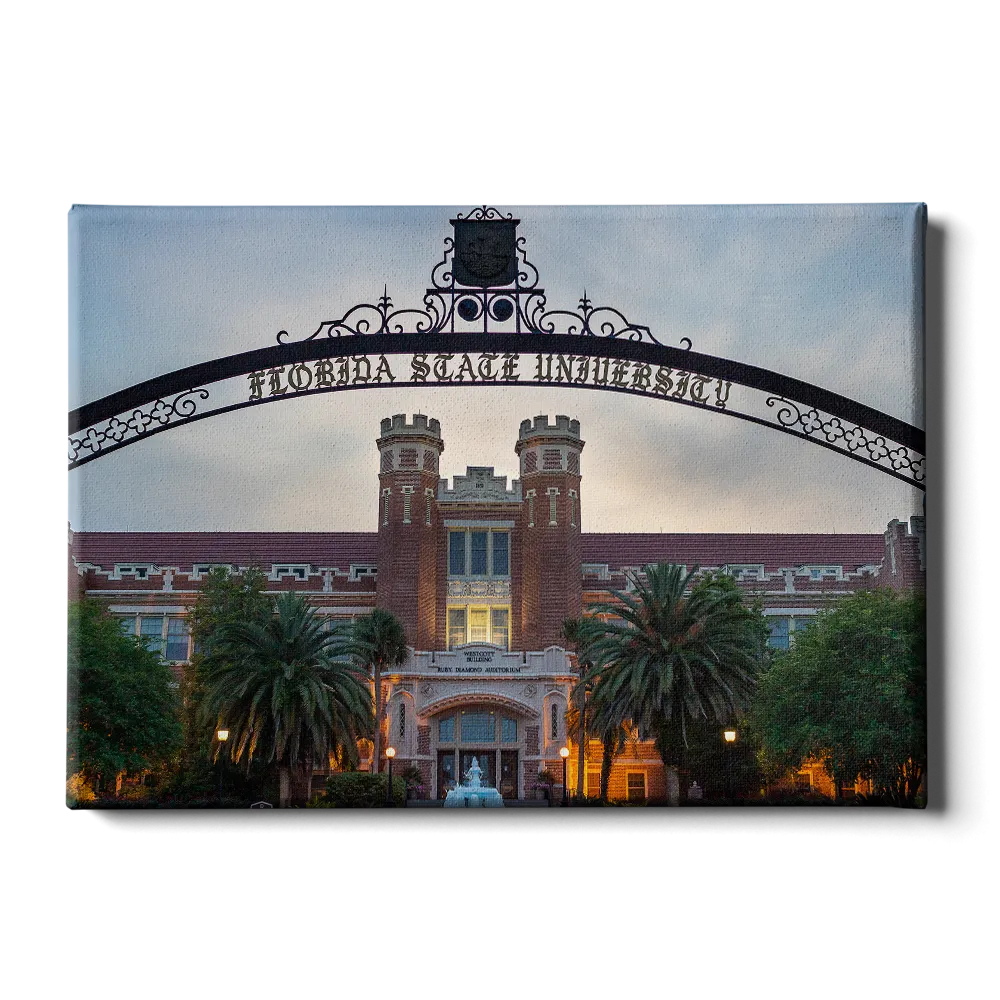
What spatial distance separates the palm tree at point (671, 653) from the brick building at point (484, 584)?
58 cm

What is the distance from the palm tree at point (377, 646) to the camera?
65.6 feet

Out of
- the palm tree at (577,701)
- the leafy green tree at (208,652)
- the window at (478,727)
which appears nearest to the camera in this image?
the leafy green tree at (208,652)

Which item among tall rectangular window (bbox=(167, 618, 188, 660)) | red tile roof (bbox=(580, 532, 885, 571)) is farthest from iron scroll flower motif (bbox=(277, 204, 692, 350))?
tall rectangular window (bbox=(167, 618, 188, 660))

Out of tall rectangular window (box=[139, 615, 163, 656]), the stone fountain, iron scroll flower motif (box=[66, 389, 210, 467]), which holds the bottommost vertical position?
the stone fountain

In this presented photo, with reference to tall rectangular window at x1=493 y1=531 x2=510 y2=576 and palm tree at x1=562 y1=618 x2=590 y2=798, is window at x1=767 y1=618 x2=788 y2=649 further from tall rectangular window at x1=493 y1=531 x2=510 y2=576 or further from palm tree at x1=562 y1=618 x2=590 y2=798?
tall rectangular window at x1=493 y1=531 x2=510 y2=576

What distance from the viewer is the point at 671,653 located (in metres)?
21.4

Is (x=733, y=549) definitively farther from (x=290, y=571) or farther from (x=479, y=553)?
(x=479, y=553)

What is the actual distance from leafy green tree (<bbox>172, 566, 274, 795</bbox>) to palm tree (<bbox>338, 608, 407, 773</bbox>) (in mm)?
1615

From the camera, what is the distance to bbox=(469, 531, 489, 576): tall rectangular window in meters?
25.5

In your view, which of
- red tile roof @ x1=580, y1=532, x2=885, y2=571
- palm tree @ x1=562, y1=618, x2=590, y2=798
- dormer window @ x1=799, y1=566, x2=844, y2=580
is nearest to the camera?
red tile roof @ x1=580, y1=532, x2=885, y2=571

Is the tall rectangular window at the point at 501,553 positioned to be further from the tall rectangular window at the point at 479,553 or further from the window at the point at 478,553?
the tall rectangular window at the point at 479,553

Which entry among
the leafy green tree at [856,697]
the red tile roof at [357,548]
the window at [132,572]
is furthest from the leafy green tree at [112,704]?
the leafy green tree at [856,697]

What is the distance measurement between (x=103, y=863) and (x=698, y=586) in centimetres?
1443

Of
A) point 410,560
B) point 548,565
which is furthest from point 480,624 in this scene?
point 410,560
